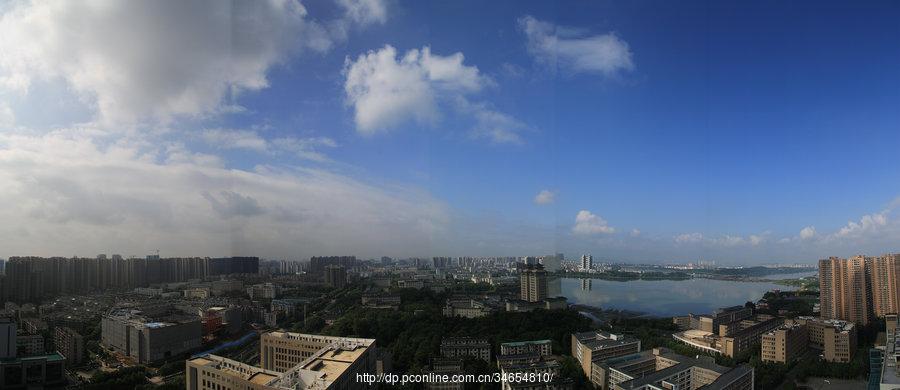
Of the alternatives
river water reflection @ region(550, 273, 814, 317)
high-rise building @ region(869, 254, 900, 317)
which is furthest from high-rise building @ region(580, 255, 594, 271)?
high-rise building @ region(869, 254, 900, 317)

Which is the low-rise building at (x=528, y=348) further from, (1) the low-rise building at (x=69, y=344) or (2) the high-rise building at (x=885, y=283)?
(2) the high-rise building at (x=885, y=283)

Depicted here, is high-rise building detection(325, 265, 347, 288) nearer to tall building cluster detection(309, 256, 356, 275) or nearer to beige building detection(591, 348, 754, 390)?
tall building cluster detection(309, 256, 356, 275)

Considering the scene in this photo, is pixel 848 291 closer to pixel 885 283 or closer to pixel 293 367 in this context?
pixel 885 283

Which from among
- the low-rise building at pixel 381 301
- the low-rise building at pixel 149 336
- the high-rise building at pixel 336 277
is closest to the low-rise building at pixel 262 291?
the low-rise building at pixel 381 301

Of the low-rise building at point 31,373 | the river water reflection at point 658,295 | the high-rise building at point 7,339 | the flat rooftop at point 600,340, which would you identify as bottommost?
the river water reflection at point 658,295

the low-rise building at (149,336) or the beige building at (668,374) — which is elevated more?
the low-rise building at (149,336)

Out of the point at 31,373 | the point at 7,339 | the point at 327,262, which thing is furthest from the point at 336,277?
the point at 31,373
